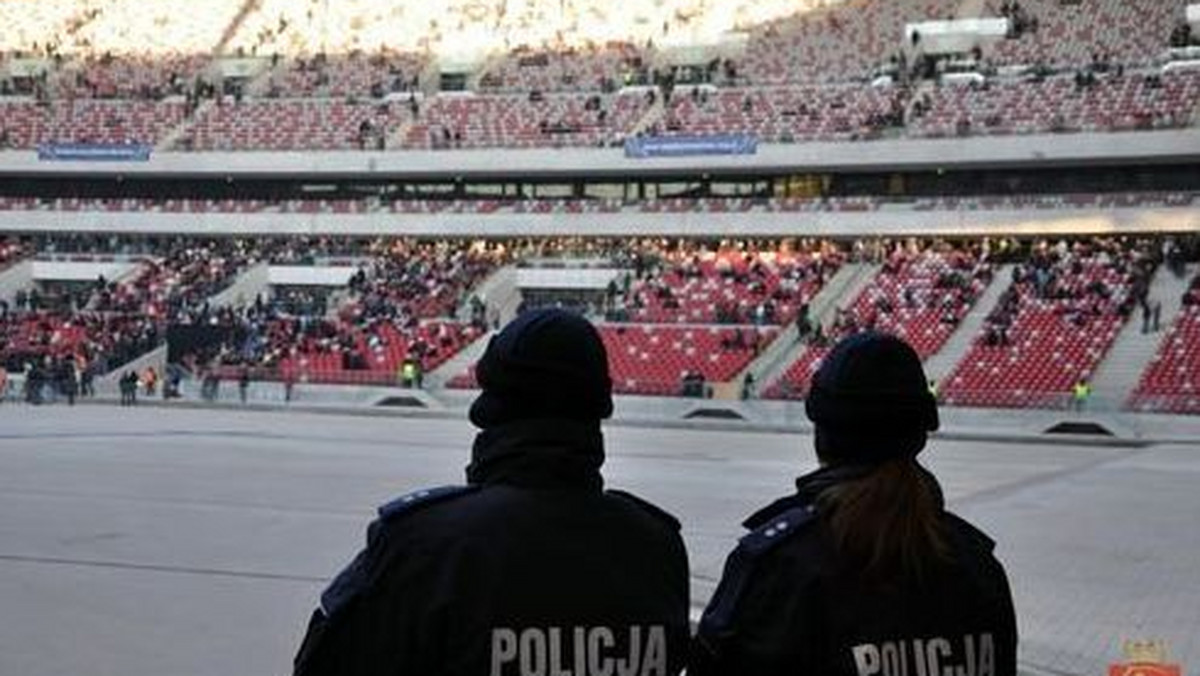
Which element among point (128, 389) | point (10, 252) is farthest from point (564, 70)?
point (128, 389)

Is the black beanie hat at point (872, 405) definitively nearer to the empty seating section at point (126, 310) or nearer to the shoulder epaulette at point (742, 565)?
the shoulder epaulette at point (742, 565)

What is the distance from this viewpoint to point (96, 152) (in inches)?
2660

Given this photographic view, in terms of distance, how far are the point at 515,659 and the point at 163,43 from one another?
77375mm

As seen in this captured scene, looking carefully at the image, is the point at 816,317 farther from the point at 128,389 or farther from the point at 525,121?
the point at 128,389

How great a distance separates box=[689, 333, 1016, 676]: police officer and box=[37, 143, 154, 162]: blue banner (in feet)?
220

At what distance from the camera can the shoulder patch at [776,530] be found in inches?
123

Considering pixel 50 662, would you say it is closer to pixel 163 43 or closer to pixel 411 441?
pixel 411 441

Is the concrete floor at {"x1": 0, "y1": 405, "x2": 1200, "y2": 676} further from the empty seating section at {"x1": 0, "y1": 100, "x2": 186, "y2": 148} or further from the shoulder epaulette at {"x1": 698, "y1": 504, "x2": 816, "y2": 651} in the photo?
the empty seating section at {"x1": 0, "y1": 100, "x2": 186, "y2": 148}

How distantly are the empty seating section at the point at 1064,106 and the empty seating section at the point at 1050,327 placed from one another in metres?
4.70

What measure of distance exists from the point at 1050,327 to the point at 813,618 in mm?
44348

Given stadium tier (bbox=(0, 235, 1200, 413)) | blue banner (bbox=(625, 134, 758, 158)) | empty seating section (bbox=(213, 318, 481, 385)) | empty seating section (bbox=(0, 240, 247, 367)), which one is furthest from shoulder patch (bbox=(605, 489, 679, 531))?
blue banner (bbox=(625, 134, 758, 158))

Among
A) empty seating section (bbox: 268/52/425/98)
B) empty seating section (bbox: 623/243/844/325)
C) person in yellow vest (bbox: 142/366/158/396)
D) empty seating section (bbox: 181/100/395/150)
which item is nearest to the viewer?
person in yellow vest (bbox: 142/366/158/396)

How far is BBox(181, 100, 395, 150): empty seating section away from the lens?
66062 mm

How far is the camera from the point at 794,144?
2313 inches
